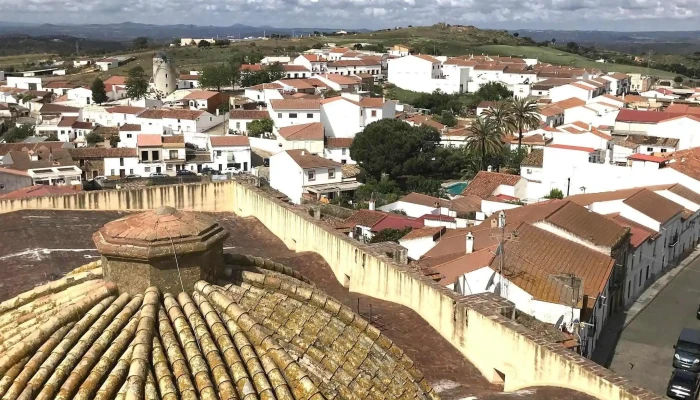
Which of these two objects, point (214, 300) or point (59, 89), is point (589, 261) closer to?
point (214, 300)

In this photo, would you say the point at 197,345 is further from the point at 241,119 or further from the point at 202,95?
the point at 202,95

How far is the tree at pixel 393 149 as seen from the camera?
42656mm

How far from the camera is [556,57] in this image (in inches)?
4478

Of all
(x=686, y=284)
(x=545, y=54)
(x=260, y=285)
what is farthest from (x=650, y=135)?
(x=545, y=54)

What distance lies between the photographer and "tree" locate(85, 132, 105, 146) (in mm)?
53125

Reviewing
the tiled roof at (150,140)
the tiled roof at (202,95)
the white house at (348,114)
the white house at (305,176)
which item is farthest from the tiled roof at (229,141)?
the tiled roof at (202,95)

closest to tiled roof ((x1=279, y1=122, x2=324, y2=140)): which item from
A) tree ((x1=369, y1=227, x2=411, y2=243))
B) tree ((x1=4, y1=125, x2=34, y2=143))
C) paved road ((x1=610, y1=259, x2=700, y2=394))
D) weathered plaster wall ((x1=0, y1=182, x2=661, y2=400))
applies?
tree ((x1=4, y1=125, x2=34, y2=143))

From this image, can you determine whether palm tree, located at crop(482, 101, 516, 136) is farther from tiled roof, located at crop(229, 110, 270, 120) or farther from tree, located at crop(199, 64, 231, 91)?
tree, located at crop(199, 64, 231, 91)

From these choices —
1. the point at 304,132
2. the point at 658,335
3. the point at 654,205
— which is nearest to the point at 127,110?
the point at 304,132

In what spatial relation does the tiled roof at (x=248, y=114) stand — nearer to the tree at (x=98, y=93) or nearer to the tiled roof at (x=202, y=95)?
the tiled roof at (x=202, y=95)

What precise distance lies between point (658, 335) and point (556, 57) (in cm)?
10028

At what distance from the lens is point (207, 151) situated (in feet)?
155

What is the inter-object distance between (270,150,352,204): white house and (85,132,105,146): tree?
19.2 metres

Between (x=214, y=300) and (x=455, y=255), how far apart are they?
13958 mm
